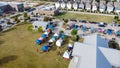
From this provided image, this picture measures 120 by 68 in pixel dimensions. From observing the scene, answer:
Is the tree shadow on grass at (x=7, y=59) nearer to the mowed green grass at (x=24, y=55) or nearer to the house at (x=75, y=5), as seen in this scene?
the mowed green grass at (x=24, y=55)

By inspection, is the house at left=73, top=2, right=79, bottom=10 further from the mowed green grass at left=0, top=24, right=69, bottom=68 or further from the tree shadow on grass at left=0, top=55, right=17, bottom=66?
the tree shadow on grass at left=0, top=55, right=17, bottom=66

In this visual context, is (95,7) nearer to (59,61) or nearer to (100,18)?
(100,18)

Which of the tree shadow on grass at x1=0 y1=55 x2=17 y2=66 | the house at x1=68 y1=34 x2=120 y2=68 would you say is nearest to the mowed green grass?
the tree shadow on grass at x1=0 y1=55 x2=17 y2=66

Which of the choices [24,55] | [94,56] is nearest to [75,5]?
[24,55]

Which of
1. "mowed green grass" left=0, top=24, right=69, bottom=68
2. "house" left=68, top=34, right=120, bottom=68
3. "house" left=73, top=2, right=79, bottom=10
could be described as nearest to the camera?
"house" left=68, top=34, right=120, bottom=68

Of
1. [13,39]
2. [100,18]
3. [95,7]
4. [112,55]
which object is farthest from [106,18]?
[13,39]

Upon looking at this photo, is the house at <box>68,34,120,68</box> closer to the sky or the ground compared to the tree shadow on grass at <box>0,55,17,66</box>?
closer to the sky
